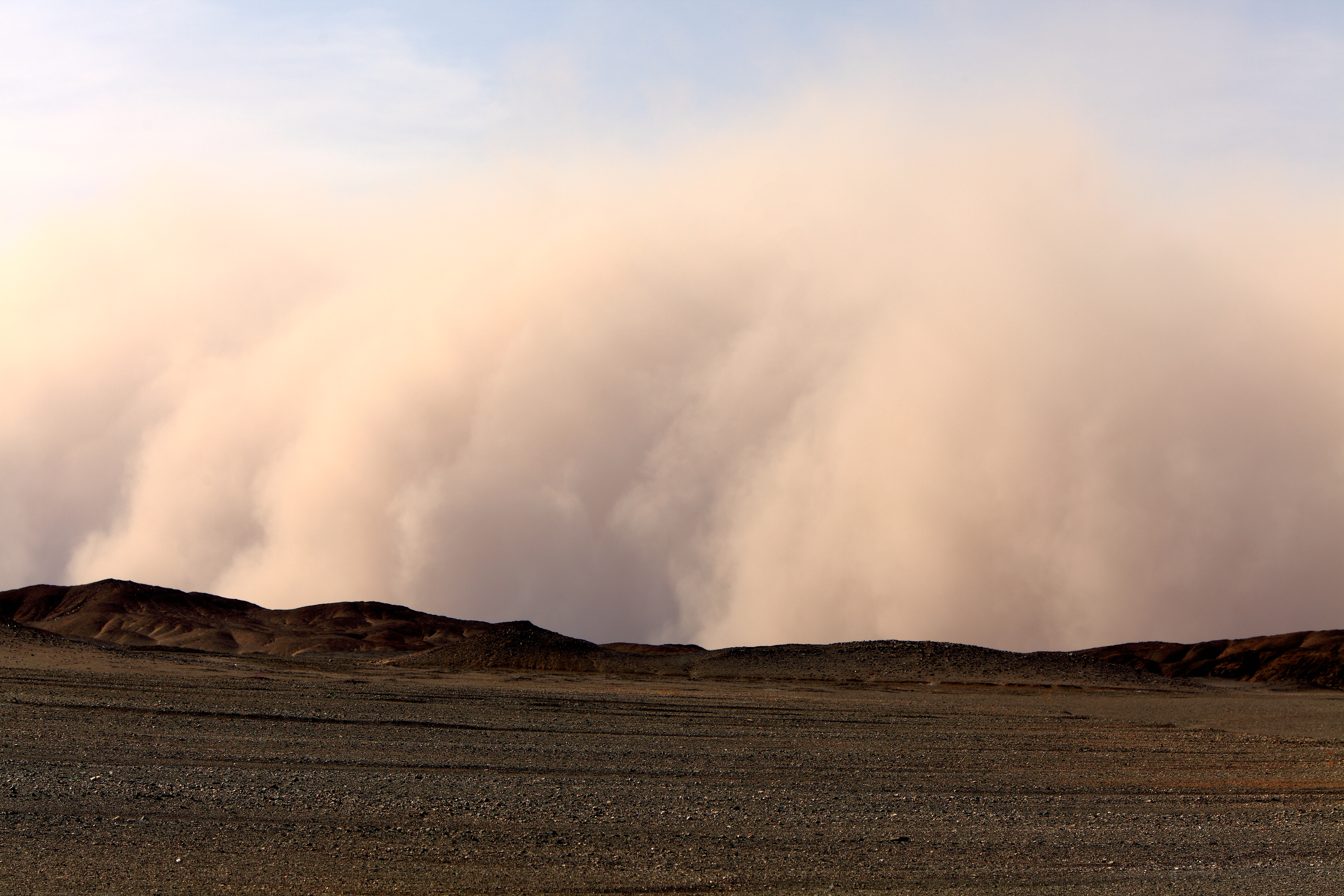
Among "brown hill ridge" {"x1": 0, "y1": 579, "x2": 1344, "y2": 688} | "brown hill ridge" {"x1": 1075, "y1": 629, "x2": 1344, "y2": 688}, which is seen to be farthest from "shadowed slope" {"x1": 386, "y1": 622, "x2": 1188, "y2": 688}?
"brown hill ridge" {"x1": 1075, "y1": 629, "x2": 1344, "y2": 688}

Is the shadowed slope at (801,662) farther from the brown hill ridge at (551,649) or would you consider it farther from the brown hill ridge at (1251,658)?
the brown hill ridge at (1251,658)

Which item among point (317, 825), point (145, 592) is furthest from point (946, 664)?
point (145, 592)

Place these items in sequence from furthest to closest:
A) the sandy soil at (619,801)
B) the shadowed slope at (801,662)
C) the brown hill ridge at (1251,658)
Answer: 1. the brown hill ridge at (1251,658)
2. the shadowed slope at (801,662)
3. the sandy soil at (619,801)

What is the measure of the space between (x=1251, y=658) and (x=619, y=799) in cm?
13118

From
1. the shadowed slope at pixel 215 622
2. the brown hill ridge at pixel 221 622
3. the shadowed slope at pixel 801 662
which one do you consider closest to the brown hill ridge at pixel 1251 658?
the shadowed slope at pixel 801 662

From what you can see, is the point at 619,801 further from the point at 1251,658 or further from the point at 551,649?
the point at 1251,658

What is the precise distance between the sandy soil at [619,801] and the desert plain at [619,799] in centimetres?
8

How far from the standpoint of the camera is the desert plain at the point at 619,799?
1291 cm

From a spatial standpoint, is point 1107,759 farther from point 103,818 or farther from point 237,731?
point 103,818

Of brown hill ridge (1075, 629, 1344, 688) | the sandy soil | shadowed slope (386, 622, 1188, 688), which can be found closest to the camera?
the sandy soil

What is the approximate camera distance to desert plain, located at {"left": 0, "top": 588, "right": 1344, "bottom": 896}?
12.9 m

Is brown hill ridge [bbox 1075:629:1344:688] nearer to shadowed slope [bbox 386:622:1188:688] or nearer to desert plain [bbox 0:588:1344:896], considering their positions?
shadowed slope [bbox 386:622:1188:688]

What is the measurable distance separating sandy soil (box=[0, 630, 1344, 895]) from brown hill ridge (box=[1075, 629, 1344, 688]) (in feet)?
284

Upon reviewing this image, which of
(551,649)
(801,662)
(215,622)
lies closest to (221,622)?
(215,622)
